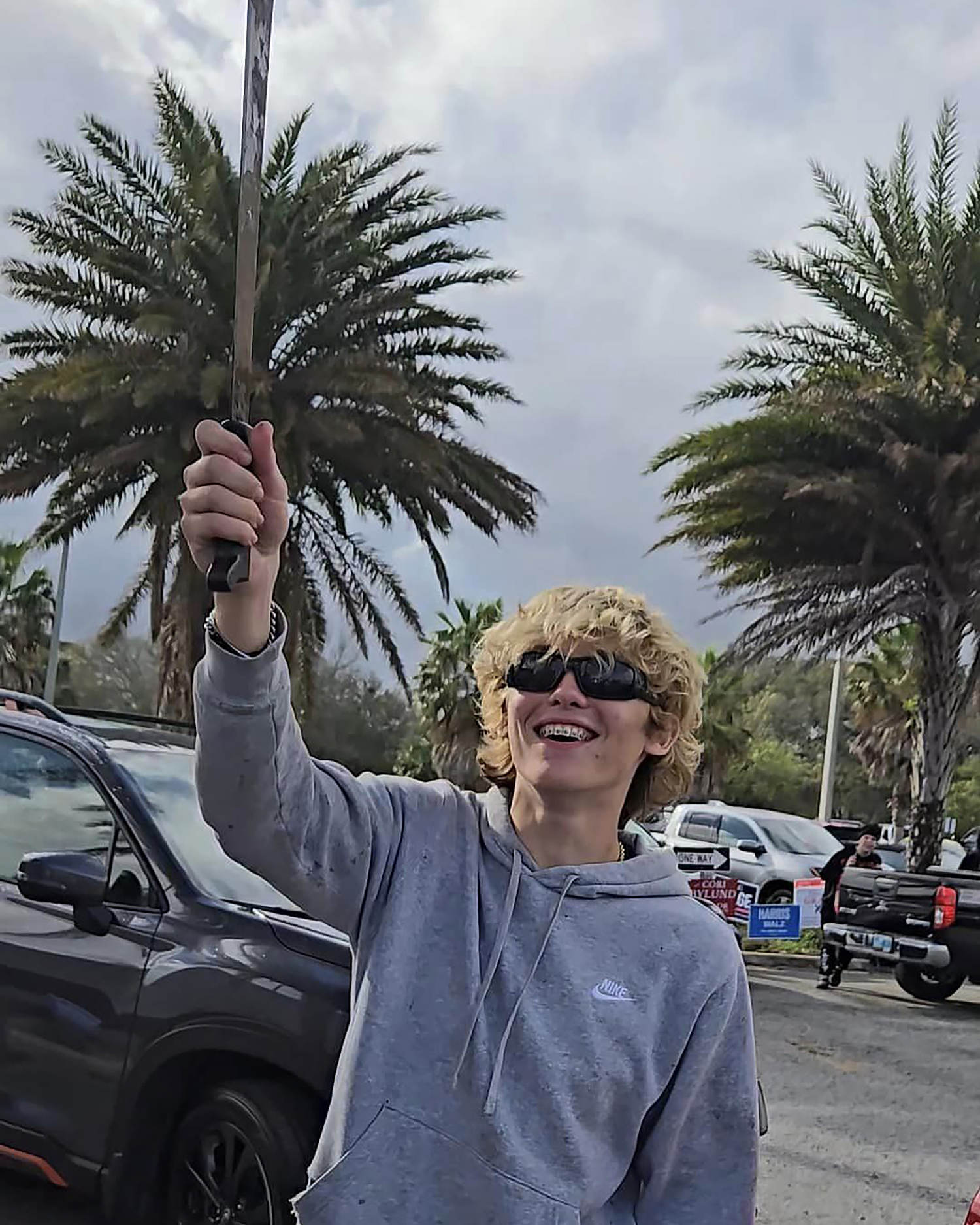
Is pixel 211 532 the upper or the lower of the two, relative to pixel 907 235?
lower

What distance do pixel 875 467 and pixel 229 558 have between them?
14.4 meters

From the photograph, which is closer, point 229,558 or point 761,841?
point 229,558

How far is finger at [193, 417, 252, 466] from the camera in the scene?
1.67m

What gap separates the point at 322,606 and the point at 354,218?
4.47 meters

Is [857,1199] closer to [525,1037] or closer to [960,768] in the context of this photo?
[525,1037]

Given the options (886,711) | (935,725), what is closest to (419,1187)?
(935,725)

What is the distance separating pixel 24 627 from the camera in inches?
1565

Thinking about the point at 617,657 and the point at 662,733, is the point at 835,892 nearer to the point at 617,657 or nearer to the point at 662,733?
the point at 662,733

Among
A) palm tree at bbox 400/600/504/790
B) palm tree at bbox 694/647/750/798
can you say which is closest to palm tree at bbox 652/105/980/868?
palm tree at bbox 400/600/504/790

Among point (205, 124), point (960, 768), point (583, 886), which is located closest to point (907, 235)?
point (205, 124)

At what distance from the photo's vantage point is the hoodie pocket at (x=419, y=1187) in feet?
5.93

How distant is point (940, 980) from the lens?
12.1 meters

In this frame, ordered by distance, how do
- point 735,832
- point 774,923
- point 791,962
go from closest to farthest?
point 774,923, point 791,962, point 735,832

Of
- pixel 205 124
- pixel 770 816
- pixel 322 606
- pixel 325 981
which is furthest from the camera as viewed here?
pixel 770 816
